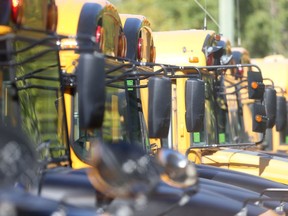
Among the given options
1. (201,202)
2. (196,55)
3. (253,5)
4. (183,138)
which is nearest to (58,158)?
(201,202)

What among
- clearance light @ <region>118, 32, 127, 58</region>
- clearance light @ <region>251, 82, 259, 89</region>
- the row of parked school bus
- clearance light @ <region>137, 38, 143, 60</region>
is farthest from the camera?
clearance light @ <region>251, 82, 259, 89</region>

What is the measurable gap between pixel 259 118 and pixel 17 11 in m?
4.32

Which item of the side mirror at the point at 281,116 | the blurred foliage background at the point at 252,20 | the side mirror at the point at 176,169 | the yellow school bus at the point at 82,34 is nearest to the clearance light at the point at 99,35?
the yellow school bus at the point at 82,34

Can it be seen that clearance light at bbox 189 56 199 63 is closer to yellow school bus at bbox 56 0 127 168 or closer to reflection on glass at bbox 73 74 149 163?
reflection on glass at bbox 73 74 149 163

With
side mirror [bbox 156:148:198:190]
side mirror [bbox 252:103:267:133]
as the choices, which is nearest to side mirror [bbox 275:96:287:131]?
side mirror [bbox 252:103:267:133]

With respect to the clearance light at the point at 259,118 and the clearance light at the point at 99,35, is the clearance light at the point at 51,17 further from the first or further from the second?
the clearance light at the point at 259,118

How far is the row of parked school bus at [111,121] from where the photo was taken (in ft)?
15.5

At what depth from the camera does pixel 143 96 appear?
318 inches

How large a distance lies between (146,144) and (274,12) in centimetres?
2035

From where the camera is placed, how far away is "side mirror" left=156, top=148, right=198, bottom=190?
4.96 m

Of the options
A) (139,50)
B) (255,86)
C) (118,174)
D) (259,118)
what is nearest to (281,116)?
(259,118)

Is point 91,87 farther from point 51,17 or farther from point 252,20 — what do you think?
point 252,20

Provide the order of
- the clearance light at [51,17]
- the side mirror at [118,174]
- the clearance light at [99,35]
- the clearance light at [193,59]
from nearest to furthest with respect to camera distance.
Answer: the side mirror at [118,174] < the clearance light at [51,17] < the clearance light at [99,35] < the clearance light at [193,59]

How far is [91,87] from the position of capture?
197 inches
